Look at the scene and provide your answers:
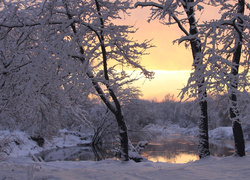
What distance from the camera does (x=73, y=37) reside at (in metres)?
8.61

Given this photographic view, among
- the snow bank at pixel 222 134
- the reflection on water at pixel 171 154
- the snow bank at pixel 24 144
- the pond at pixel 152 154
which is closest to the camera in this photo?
the reflection on water at pixel 171 154

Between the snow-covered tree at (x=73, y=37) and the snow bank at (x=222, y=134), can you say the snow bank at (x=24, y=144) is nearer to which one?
the snow-covered tree at (x=73, y=37)

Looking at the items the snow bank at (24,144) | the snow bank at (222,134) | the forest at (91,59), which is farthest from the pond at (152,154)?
the snow bank at (222,134)

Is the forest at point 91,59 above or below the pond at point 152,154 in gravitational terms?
above

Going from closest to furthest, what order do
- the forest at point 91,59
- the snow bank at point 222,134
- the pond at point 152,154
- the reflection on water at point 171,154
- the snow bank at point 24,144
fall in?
the forest at point 91,59, the reflection on water at point 171,154, the pond at point 152,154, the snow bank at point 24,144, the snow bank at point 222,134

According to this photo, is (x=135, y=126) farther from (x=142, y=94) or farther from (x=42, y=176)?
(x=42, y=176)

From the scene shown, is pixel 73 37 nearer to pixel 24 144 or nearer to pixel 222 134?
pixel 24 144

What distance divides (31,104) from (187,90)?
17.7 feet

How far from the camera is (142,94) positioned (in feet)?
75.6

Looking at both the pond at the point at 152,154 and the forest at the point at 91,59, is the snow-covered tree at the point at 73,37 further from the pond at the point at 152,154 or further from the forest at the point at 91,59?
the pond at the point at 152,154

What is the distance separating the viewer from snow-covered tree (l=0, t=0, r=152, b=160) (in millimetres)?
7117

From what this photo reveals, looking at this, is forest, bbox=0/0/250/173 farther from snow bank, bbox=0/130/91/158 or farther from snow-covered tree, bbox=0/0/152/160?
snow bank, bbox=0/130/91/158

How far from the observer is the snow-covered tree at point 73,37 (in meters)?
7.12

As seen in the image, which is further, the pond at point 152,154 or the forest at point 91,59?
the pond at point 152,154
